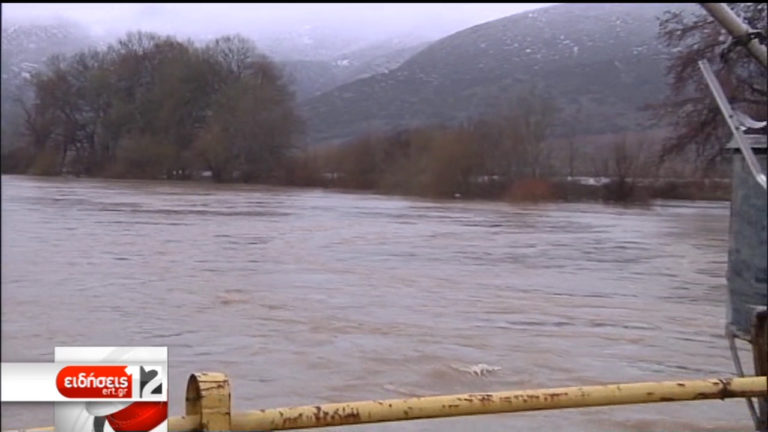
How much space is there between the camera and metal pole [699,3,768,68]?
119 inches

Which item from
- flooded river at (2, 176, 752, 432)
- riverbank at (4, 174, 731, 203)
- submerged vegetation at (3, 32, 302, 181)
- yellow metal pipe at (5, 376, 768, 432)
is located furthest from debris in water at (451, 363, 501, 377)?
riverbank at (4, 174, 731, 203)

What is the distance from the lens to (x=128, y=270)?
12758 mm

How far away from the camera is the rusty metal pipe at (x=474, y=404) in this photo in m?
2.50

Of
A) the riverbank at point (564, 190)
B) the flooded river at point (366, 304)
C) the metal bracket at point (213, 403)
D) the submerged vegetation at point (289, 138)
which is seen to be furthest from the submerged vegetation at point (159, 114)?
the riverbank at point (564, 190)

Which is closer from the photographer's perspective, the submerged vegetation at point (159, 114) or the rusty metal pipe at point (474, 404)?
the rusty metal pipe at point (474, 404)

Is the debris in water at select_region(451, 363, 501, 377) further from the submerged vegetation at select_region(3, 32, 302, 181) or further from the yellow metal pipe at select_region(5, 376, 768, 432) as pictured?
the yellow metal pipe at select_region(5, 376, 768, 432)

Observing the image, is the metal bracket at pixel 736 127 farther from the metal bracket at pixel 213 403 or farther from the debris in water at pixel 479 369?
the debris in water at pixel 479 369

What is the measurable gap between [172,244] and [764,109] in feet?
42.6

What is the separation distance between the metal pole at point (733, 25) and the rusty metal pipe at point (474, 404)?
3.14 ft

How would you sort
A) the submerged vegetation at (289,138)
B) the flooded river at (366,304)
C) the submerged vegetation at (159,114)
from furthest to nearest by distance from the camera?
the submerged vegetation at (289,138) < the submerged vegetation at (159,114) < the flooded river at (366,304)

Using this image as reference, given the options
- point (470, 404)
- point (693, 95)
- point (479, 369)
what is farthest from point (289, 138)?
point (470, 404)

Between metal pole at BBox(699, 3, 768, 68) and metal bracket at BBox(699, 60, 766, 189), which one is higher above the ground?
metal pole at BBox(699, 3, 768, 68)

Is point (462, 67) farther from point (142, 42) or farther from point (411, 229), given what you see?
point (142, 42)

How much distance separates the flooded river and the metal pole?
1.97 m
